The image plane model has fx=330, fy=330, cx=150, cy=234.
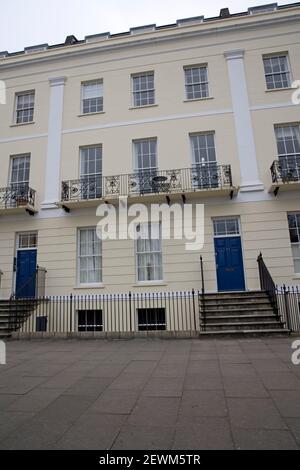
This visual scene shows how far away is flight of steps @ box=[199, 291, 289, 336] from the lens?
955cm

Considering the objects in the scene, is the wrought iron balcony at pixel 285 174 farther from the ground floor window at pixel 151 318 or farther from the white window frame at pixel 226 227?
the ground floor window at pixel 151 318

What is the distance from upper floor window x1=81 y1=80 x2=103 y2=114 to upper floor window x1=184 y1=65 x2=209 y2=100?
13.1 ft

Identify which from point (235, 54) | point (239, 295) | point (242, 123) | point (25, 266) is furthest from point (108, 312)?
point (235, 54)

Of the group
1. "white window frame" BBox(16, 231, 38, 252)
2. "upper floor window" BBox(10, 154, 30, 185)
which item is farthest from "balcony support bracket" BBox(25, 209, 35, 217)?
"upper floor window" BBox(10, 154, 30, 185)

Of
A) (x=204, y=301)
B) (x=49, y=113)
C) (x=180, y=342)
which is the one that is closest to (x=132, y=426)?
(x=180, y=342)

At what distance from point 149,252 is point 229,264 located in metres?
3.12

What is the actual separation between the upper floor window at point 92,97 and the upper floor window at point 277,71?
7.38 metres

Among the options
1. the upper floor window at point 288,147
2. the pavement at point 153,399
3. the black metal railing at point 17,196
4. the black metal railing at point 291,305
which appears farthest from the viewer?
the black metal railing at point 17,196

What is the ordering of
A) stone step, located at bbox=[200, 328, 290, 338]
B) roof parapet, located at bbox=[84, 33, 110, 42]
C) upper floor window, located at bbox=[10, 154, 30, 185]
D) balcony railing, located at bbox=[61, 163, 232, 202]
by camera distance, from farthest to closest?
roof parapet, located at bbox=[84, 33, 110, 42]
upper floor window, located at bbox=[10, 154, 30, 185]
balcony railing, located at bbox=[61, 163, 232, 202]
stone step, located at bbox=[200, 328, 290, 338]

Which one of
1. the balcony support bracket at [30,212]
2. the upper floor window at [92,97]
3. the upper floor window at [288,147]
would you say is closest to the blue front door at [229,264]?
the upper floor window at [288,147]

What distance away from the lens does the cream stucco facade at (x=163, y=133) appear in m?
12.6
